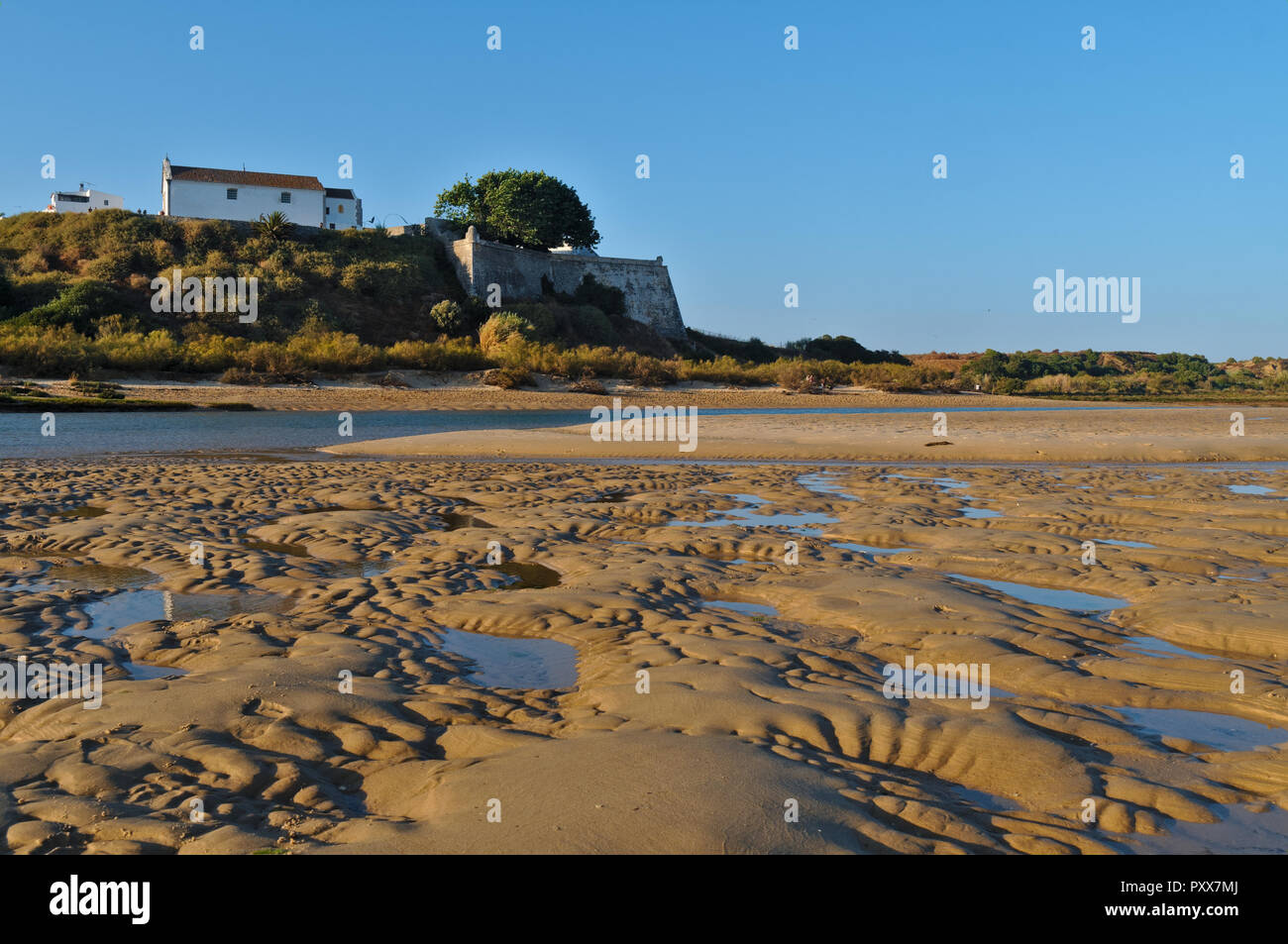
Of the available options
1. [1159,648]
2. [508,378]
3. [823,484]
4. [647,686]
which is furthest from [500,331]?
[647,686]

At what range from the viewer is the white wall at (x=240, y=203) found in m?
63.9

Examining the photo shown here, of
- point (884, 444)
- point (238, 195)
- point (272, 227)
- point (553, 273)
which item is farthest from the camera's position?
point (553, 273)

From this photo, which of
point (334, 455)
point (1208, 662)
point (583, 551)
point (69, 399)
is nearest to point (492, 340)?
point (69, 399)

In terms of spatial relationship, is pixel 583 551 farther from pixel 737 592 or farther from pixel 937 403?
pixel 937 403

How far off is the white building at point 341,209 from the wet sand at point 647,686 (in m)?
66.1

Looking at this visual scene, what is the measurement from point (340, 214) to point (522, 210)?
1390 cm

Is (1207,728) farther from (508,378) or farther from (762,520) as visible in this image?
(508,378)

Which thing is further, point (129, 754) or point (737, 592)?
point (737, 592)

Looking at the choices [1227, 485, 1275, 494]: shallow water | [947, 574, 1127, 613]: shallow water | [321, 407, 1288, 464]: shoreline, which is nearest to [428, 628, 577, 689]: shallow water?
[947, 574, 1127, 613]: shallow water

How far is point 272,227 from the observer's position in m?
59.3

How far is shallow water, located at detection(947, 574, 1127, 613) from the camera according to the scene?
6.44 metres

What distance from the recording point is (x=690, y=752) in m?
3.67
